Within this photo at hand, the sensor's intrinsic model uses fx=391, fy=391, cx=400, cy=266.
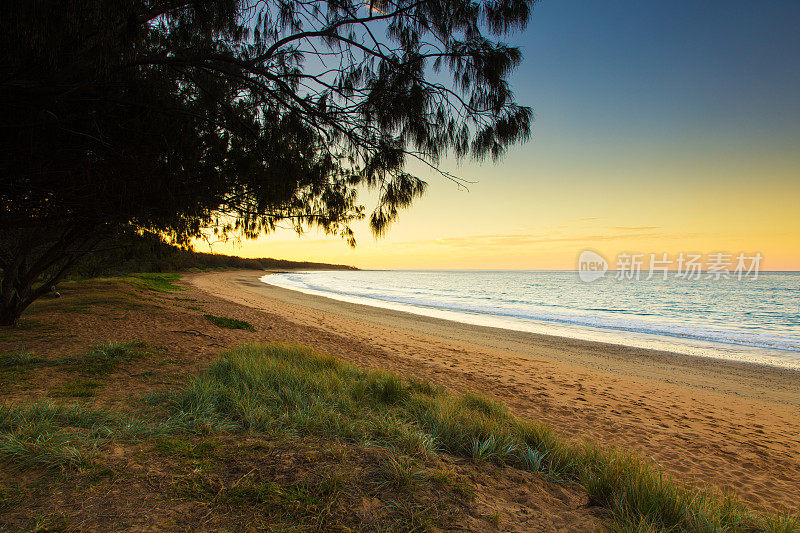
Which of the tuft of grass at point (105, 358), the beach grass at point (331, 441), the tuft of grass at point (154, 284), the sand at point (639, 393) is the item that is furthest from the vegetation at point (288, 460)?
the tuft of grass at point (154, 284)

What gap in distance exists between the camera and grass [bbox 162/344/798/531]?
2633 mm

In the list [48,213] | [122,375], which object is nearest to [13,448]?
[122,375]

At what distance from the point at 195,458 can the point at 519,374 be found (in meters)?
7.67

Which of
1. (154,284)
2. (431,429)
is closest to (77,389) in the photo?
(431,429)

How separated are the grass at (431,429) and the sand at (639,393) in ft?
5.00

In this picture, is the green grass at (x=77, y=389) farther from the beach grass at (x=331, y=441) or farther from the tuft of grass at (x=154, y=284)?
the tuft of grass at (x=154, y=284)

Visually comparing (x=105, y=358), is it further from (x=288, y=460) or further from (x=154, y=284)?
(x=154, y=284)

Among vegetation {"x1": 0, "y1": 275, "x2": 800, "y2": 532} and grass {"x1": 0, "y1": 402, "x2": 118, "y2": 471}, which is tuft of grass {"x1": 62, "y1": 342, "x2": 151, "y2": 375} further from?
grass {"x1": 0, "y1": 402, "x2": 118, "y2": 471}

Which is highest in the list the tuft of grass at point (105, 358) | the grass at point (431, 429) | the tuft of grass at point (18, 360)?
the grass at point (431, 429)

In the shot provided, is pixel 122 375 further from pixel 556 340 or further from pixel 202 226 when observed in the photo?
pixel 556 340

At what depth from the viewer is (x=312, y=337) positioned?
10.9m

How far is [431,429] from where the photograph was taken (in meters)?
3.75

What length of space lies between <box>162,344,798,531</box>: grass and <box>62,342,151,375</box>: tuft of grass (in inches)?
57.0

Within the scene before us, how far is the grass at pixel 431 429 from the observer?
263 centimetres
